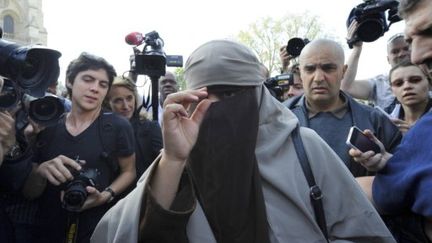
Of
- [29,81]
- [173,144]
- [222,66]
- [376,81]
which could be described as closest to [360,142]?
[222,66]

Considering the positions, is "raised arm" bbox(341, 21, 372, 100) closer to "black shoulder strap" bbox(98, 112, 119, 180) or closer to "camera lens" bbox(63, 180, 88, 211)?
"black shoulder strap" bbox(98, 112, 119, 180)

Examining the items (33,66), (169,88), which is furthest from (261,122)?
(169,88)

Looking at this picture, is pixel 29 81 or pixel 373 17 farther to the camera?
pixel 373 17

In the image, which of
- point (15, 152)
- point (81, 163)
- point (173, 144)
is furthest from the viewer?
point (81, 163)

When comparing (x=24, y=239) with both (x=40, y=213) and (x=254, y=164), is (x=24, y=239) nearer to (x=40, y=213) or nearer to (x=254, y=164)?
(x=40, y=213)

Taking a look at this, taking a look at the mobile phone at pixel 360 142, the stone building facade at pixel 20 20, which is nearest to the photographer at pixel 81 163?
the mobile phone at pixel 360 142

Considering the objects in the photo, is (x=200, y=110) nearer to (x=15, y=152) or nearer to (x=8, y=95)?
(x=8, y=95)

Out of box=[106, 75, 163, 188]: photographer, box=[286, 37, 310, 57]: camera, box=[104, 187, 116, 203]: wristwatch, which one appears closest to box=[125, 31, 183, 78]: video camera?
box=[106, 75, 163, 188]: photographer

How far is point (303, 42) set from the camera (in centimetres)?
388

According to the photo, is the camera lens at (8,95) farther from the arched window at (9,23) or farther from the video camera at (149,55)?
the arched window at (9,23)

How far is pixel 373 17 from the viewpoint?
3057 mm

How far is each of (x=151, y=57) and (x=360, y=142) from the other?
1.91 m

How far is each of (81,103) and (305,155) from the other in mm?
1727

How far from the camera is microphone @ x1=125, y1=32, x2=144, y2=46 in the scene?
3.47 meters
